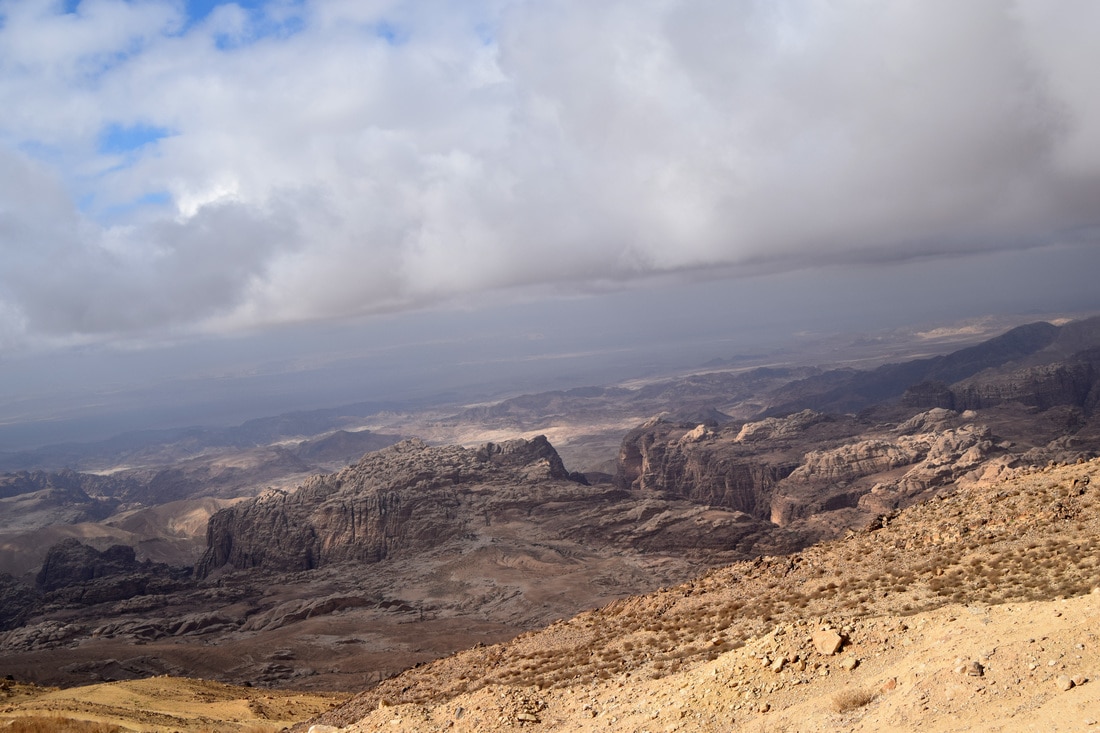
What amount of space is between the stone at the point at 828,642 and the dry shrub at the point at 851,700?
211 centimetres

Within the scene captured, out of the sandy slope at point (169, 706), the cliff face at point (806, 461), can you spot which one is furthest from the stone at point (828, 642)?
the cliff face at point (806, 461)

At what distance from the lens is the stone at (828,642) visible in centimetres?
1923

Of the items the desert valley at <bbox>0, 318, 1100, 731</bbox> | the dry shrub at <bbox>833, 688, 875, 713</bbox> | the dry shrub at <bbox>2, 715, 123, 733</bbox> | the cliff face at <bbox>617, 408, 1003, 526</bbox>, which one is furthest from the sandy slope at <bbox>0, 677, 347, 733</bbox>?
the cliff face at <bbox>617, 408, 1003, 526</bbox>

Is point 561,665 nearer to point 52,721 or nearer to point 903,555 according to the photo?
point 903,555

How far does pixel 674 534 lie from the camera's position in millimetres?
111875

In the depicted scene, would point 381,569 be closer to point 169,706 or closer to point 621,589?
point 621,589

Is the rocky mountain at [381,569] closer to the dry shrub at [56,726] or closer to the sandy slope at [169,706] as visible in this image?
the sandy slope at [169,706]

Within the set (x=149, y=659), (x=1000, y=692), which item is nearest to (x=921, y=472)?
(x=149, y=659)

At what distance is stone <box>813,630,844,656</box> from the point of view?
1923 cm

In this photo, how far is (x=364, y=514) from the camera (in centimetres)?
13075

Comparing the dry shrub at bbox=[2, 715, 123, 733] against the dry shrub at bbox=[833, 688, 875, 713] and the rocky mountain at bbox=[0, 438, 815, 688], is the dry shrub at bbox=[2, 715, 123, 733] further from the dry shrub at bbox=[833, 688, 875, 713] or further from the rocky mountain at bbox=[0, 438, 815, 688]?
the rocky mountain at bbox=[0, 438, 815, 688]

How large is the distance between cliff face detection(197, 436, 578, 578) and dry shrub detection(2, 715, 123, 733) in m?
97.6

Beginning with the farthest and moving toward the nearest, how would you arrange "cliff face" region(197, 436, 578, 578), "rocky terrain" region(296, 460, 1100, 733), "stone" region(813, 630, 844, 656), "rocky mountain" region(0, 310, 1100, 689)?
"cliff face" region(197, 436, 578, 578) < "rocky mountain" region(0, 310, 1100, 689) < "stone" region(813, 630, 844, 656) < "rocky terrain" region(296, 460, 1100, 733)

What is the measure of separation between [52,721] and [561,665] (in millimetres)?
18225
